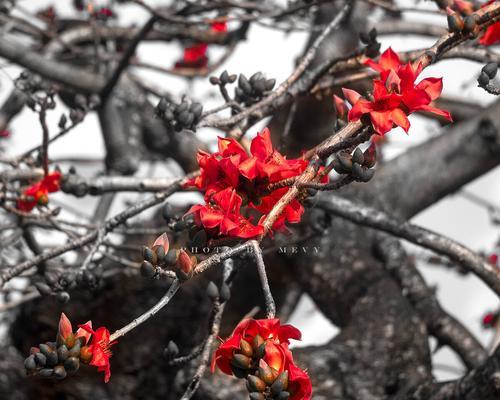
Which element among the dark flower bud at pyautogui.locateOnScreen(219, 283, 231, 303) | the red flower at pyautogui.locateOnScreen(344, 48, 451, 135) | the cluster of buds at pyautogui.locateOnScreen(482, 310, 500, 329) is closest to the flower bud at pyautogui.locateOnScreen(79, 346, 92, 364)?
the dark flower bud at pyautogui.locateOnScreen(219, 283, 231, 303)

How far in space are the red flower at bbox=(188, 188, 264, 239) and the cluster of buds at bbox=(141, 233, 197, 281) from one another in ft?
0.18

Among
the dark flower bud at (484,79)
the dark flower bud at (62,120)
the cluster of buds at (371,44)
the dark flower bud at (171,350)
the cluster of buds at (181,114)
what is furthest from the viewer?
the dark flower bud at (62,120)

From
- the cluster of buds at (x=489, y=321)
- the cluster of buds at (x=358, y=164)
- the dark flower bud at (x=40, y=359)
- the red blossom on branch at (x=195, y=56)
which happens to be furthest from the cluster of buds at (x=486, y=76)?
the red blossom on branch at (x=195, y=56)

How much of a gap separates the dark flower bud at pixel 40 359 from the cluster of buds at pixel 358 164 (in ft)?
1.65

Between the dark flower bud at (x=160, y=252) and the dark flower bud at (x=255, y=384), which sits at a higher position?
the dark flower bud at (x=160, y=252)

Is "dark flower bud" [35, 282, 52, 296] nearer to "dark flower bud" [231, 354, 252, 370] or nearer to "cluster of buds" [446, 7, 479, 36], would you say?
"dark flower bud" [231, 354, 252, 370]

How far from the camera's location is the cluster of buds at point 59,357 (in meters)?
1.04

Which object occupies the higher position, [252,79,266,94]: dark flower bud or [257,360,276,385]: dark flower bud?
[252,79,266,94]: dark flower bud

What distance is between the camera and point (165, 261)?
1023 millimetres

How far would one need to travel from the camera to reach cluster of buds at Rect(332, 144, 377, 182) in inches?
41.7

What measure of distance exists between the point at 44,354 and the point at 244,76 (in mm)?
893

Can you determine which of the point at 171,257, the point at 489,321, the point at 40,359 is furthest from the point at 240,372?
the point at 489,321

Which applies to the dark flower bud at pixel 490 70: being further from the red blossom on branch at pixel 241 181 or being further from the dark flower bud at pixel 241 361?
the dark flower bud at pixel 241 361

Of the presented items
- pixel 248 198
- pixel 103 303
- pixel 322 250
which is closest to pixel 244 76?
pixel 248 198
